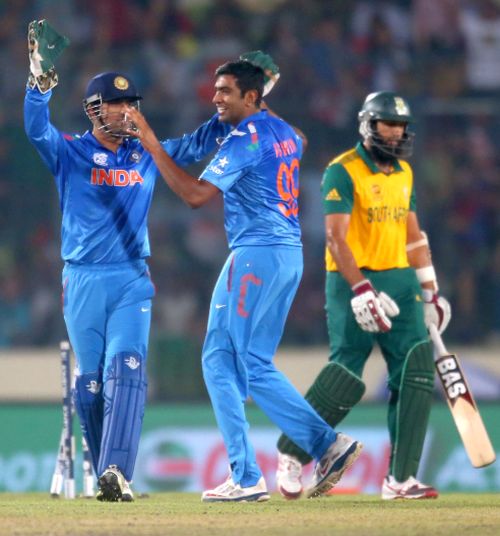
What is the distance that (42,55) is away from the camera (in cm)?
616

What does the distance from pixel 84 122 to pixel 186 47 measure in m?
2.14

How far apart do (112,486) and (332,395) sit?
1331mm

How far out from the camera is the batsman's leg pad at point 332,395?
22.4 ft

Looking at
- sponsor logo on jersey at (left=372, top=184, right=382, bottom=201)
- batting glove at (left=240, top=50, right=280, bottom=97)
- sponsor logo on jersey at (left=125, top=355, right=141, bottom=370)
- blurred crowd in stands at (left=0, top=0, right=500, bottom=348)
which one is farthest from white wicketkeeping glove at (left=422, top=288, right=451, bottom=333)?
blurred crowd in stands at (left=0, top=0, right=500, bottom=348)

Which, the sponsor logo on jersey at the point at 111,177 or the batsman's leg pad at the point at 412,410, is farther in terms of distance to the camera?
the batsman's leg pad at the point at 412,410

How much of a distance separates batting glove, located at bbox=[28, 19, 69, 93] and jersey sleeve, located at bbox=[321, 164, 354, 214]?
4.66ft

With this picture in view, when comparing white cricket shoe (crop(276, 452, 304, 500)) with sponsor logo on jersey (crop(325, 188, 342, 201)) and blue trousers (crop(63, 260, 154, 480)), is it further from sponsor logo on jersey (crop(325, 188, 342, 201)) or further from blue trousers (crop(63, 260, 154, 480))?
sponsor logo on jersey (crop(325, 188, 342, 201))

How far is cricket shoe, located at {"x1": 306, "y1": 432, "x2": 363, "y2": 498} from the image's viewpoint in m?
6.43

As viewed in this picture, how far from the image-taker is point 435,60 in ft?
40.4

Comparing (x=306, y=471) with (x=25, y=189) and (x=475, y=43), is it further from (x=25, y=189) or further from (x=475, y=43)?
(x=475, y=43)

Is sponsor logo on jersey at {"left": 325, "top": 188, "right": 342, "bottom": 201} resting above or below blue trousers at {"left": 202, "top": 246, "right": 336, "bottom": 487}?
above

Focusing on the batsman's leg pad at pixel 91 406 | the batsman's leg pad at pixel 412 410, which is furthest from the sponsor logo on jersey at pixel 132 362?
the batsman's leg pad at pixel 412 410

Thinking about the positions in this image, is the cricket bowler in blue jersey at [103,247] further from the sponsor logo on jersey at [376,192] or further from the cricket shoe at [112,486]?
the sponsor logo on jersey at [376,192]

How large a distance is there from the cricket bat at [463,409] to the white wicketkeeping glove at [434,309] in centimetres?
4
